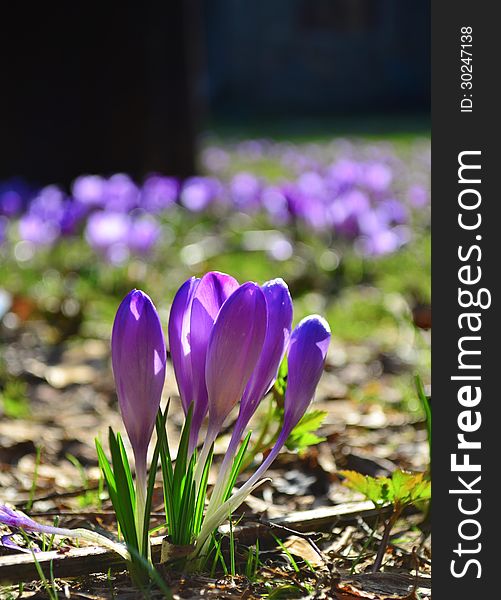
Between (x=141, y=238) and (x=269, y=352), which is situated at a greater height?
(x=141, y=238)

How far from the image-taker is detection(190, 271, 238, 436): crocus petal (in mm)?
1135

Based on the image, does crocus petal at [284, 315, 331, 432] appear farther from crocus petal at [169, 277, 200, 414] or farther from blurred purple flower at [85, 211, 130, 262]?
blurred purple flower at [85, 211, 130, 262]

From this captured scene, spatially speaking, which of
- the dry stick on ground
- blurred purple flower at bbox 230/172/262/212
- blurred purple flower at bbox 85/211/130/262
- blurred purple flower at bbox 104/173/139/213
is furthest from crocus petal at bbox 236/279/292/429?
blurred purple flower at bbox 230/172/262/212

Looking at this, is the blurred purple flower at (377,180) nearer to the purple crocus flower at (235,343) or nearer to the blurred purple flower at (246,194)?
the blurred purple flower at (246,194)

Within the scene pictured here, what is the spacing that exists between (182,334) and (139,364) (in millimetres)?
68

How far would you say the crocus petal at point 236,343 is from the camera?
109 centimetres

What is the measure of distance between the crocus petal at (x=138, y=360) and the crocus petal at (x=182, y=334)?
29 millimetres

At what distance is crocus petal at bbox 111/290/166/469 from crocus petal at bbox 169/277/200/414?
3 centimetres

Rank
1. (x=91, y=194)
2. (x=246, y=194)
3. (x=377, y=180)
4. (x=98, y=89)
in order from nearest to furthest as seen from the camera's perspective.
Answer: (x=91, y=194), (x=377, y=180), (x=246, y=194), (x=98, y=89)

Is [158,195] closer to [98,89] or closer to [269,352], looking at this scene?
[98,89]

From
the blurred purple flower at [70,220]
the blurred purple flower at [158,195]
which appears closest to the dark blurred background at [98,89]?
the blurred purple flower at [158,195]

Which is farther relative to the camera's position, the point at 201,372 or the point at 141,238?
the point at 141,238

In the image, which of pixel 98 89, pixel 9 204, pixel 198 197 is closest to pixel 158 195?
pixel 198 197

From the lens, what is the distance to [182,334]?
1.16 metres
